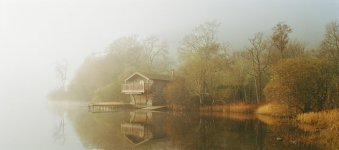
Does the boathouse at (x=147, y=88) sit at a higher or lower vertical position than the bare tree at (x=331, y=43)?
lower

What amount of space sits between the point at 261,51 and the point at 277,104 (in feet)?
40.9

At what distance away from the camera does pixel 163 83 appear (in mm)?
53312

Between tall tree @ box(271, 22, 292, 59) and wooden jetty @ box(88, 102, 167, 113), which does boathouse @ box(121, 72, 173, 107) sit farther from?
tall tree @ box(271, 22, 292, 59)

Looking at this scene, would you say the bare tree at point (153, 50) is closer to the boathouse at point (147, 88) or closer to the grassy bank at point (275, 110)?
the boathouse at point (147, 88)

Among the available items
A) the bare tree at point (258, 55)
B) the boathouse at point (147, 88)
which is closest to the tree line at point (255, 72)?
the bare tree at point (258, 55)

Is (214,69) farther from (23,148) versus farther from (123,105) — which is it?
(23,148)

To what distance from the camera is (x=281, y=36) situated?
4050 centimetres

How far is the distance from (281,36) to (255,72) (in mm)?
6426

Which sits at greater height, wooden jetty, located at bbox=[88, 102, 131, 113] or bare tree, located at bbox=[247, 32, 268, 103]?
bare tree, located at bbox=[247, 32, 268, 103]

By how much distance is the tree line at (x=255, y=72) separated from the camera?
95.0ft

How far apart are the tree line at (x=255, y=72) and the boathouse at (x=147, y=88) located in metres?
3.22

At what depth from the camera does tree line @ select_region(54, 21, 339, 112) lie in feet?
95.0

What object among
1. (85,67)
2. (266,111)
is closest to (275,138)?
(266,111)

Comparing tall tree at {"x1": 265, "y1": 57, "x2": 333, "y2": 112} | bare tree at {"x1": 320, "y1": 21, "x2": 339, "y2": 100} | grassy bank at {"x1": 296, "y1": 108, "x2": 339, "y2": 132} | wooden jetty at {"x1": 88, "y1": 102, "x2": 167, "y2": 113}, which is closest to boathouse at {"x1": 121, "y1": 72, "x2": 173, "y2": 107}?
wooden jetty at {"x1": 88, "y1": 102, "x2": 167, "y2": 113}
